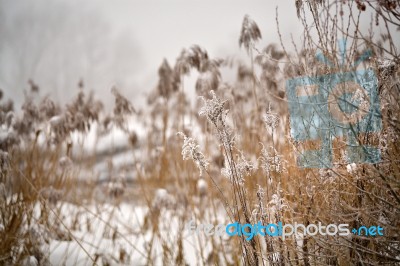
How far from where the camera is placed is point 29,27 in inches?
139

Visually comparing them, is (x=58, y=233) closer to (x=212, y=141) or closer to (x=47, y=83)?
(x=212, y=141)

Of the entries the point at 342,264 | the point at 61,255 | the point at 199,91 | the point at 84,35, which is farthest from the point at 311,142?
the point at 84,35

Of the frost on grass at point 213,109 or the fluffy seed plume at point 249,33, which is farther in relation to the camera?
the fluffy seed plume at point 249,33

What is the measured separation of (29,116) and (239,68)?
1.74 meters
